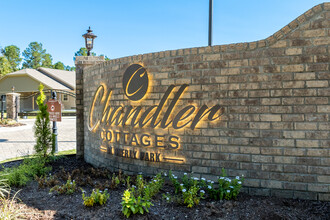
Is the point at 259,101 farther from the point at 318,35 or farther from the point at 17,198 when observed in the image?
the point at 17,198

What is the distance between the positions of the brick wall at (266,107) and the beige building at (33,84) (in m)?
34.0

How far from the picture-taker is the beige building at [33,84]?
37.0 m

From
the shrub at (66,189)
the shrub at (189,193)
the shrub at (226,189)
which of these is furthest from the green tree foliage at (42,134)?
the shrub at (226,189)

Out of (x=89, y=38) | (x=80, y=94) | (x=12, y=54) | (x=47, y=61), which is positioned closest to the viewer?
(x=80, y=94)

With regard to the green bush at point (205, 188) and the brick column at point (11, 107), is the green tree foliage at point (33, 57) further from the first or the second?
the green bush at point (205, 188)

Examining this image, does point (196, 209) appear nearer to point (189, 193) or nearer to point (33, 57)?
point (189, 193)

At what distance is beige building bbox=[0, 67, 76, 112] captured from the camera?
3703cm

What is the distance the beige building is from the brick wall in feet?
111

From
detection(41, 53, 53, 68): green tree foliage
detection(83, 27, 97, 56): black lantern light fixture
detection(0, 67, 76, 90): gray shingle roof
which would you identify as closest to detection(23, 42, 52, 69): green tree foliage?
detection(41, 53, 53, 68): green tree foliage

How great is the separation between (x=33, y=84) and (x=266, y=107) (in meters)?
38.4

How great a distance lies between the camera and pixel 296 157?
451 centimetres

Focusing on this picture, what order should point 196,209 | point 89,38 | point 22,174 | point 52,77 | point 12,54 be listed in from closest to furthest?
point 196,209 < point 22,174 < point 89,38 < point 52,77 < point 12,54

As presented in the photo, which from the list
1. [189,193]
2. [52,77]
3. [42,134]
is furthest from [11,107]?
[189,193]

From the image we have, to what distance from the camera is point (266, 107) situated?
4637 mm
